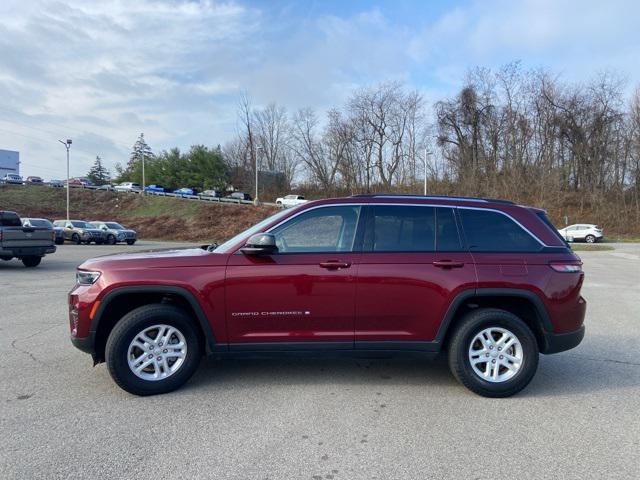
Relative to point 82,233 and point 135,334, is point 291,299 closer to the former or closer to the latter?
point 135,334

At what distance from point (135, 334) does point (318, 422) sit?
1.84m

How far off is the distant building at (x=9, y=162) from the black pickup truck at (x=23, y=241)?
2838 inches

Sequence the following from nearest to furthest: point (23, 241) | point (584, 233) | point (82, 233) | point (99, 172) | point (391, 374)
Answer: point (391, 374) < point (23, 241) < point (82, 233) < point (584, 233) < point (99, 172)

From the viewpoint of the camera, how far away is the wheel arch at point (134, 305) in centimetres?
409

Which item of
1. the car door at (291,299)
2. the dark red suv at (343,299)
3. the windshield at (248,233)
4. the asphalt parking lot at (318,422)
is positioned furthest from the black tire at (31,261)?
the car door at (291,299)

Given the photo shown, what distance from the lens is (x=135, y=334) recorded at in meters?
4.09

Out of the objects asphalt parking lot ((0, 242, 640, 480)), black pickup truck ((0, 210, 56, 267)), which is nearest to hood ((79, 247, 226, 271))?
asphalt parking lot ((0, 242, 640, 480))

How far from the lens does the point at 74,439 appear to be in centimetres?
329

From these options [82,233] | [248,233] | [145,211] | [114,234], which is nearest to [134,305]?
[248,233]

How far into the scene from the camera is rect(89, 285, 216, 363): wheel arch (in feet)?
13.4

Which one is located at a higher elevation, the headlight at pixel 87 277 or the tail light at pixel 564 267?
Result: the tail light at pixel 564 267

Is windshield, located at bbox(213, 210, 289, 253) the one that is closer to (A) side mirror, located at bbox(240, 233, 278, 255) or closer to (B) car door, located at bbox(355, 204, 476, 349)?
(A) side mirror, located at bbox(240, 233, 278, 255)

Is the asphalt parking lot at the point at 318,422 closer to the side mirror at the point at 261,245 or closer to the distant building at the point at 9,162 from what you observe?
the side mirror at the point at 261,245

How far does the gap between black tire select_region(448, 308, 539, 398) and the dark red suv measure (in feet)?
0.04
